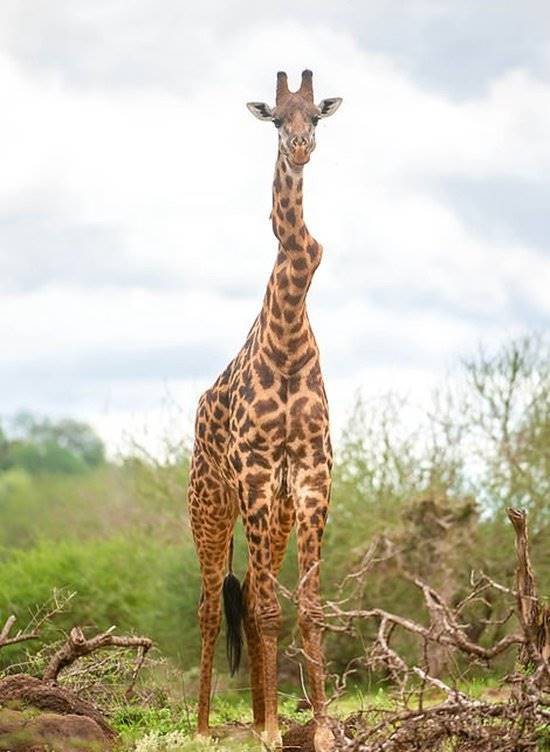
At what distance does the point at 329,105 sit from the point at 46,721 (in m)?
3.83

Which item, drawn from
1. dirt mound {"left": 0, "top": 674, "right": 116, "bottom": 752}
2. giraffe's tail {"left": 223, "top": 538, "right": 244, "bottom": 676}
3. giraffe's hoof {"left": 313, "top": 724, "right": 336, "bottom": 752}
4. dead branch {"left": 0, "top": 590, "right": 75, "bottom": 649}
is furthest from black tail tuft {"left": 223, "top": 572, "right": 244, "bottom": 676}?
giraffe's hoof {"left": 313, "top": 724, "right": 336, "bottom": 752}

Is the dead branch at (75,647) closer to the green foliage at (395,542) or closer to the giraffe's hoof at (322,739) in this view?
the giraffe's hoof at (322,739)

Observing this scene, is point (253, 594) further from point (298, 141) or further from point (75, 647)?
point (298, 141)

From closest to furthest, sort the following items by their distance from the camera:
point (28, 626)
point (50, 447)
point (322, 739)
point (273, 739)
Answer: point (322, 739) → point (273, 739) → point (28, 626) → point (50, 447)

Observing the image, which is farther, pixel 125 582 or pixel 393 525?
pixel 125 582

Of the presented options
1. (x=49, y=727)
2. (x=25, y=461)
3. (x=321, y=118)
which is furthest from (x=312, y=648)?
(x=25, y=461)

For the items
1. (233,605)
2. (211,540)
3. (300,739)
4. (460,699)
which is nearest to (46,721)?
(300,739)

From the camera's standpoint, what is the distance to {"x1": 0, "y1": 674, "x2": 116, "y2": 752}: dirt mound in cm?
720

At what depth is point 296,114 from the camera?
7664 millimetres

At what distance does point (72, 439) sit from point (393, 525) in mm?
38213

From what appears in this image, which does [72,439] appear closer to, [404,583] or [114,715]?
[404,583]

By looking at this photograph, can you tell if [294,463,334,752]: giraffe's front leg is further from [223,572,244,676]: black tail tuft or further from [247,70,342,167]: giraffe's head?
[247,70,342,167]: giraffe's head

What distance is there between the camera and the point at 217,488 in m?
8.81

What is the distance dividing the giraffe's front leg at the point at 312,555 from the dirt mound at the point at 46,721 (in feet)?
4.00
